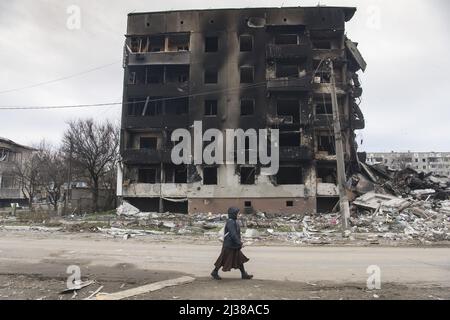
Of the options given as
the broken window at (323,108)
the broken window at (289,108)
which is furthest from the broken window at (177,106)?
the broken window at (323,108)

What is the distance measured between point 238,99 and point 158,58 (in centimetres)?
877

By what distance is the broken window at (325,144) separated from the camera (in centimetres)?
3941

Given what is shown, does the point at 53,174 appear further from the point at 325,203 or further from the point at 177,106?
the point at 325,203

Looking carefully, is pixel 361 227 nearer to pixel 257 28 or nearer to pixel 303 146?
pixel 303 146

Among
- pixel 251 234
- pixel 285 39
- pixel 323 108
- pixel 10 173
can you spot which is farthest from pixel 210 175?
pixel 10 173

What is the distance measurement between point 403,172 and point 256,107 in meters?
14.9

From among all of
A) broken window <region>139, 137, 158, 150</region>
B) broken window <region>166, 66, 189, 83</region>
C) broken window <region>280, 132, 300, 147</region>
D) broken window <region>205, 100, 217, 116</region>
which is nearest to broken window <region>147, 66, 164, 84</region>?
broken window <region>166, 66, 189, 83</region>

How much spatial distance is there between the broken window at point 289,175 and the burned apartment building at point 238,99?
94 mm

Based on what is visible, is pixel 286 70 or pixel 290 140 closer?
pixel 290 140

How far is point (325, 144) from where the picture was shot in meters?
39.7

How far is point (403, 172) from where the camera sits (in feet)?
127

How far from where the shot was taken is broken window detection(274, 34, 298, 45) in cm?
4106

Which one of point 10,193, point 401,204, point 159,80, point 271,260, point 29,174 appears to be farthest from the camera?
point 10,193
